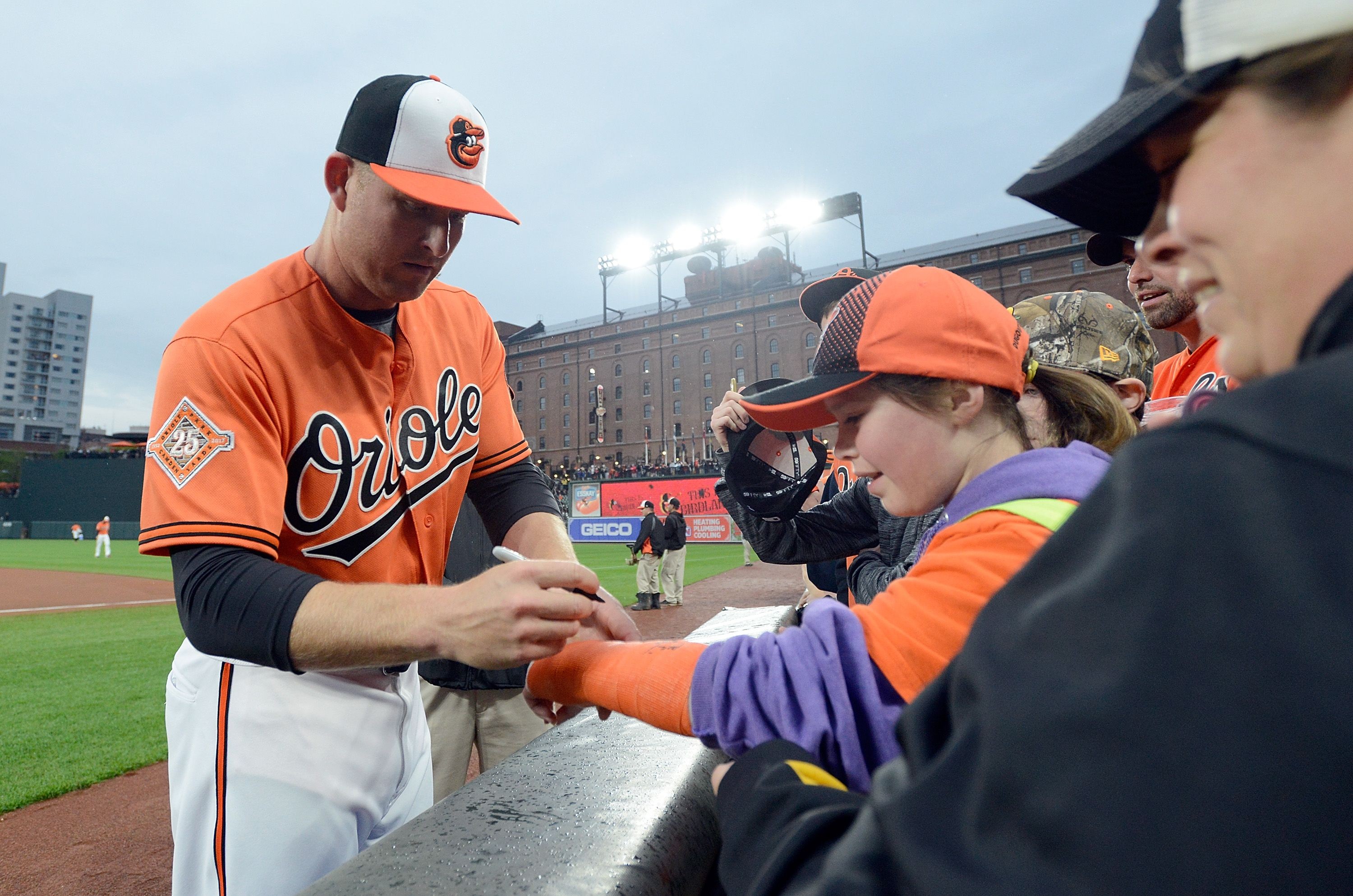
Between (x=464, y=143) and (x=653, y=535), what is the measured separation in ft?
38.3

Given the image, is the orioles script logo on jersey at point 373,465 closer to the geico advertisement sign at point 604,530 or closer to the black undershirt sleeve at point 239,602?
the black undershirt sleeve at point 239,602

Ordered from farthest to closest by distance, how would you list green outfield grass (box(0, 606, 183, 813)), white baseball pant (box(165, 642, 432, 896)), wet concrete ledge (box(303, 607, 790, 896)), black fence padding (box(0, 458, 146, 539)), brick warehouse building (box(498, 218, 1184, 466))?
brick warehouse building (box(498, 218, 1184, 466))
black fence padding (box(0, 458, 146, 539))
green outfield grass (box(0, 606, 183, 813))
white baseball pant (box(165, 642, 432, 896))
wet concrete ledge (box(303, 607, 790, 896))

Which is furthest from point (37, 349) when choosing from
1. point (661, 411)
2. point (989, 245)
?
point (989, 245)

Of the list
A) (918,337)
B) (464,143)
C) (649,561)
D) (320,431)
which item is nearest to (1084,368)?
(918,337)

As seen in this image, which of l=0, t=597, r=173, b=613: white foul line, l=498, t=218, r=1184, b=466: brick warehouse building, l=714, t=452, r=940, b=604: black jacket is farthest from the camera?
l=498, t=218, r=1184, b=466: brick warehouse building

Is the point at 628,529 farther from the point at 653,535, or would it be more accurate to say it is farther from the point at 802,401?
the point at 802,401

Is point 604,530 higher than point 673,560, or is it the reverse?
point 604,530

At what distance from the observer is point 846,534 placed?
Result: 3.16 m

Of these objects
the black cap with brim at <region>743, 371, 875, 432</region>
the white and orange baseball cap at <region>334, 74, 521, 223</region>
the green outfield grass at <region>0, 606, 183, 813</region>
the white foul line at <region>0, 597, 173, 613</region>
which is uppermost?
the white and orange baseball cap at <region>334, 74, 521, 223</region>

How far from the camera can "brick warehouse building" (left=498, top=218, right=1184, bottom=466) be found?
48719 millimetres

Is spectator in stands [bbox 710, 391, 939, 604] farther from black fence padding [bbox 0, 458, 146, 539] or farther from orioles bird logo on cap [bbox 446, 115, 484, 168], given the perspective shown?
black fence padding [bbox 0, 458, 146, 539]

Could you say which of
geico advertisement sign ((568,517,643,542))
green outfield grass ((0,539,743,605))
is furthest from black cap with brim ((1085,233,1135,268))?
geico advertisement sign ((568,517,643,542))

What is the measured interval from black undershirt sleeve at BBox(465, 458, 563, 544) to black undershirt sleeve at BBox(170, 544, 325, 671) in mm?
940

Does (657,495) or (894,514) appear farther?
(657,495)
